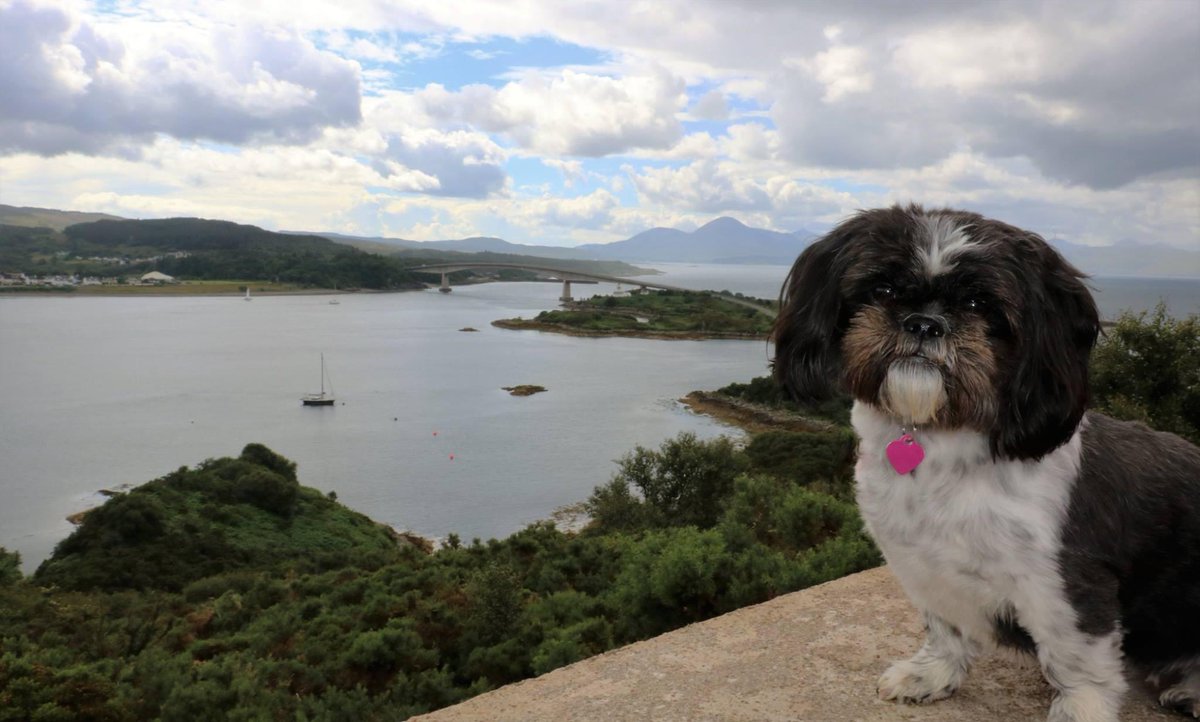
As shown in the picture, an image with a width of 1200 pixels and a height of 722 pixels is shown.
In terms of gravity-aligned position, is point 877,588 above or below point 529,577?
above

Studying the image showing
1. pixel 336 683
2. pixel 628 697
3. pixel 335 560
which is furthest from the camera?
pixel 335 560

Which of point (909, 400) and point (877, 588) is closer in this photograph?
point (909, 400)

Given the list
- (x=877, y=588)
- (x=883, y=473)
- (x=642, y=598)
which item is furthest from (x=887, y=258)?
(x=642, y=598)

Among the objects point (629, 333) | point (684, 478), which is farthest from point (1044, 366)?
point (629, 333)

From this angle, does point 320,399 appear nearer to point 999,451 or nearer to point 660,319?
point 660,319

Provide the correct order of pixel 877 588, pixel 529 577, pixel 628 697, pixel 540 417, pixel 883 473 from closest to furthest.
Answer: pixel 883 473 < pixel 628 697 < pixel 877 588 < pixel 529 577 < pixel 540 417

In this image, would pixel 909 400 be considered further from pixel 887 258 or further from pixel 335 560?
pixel 335 560

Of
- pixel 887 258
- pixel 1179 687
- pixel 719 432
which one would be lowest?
pixel 719 432
